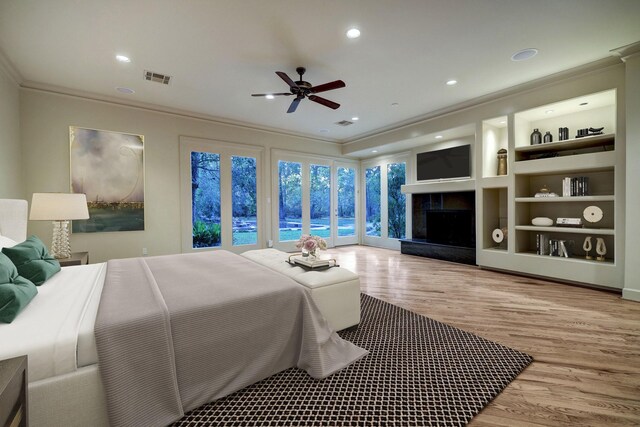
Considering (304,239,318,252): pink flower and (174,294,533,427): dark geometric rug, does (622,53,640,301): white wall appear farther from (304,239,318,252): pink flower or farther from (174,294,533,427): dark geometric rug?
(304,239,318,252): pink flower

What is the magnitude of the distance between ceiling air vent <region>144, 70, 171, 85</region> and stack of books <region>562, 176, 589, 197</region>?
A: 5706 millimetres

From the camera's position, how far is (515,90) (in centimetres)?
406

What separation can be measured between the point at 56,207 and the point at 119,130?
192cm

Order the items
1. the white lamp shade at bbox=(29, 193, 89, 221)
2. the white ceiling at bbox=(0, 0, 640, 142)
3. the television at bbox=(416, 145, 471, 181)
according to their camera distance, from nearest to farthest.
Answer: the white ceiling at bbox=(0, 0, 640, 142) < the white lamp shade at bbox=(29, 193, 89, 221) < the television at bbox=(416, 145, 471, 181)

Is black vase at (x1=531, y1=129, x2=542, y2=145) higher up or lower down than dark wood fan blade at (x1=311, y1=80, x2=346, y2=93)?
lower down

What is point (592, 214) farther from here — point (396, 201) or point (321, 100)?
point (321, 100)

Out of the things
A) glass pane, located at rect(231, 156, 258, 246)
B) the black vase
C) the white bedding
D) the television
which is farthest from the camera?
glass pane, located at rect(231, 156, 258, 246)

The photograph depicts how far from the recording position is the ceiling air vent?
3.55 metres

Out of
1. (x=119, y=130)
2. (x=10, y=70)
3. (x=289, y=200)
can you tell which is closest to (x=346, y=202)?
(x=289, y=200)

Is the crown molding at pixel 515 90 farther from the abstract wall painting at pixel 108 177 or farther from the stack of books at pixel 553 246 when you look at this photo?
the abstract wall painting at pixel 108 177

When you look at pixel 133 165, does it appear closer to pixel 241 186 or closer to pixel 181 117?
pixel 181 117

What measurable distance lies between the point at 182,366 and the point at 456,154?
564cm

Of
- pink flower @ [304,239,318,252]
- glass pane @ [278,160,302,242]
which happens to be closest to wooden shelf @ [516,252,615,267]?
pink flower @ [304,239,318,252]

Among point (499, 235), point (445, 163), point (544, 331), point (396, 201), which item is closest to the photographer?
point (544, 331)
